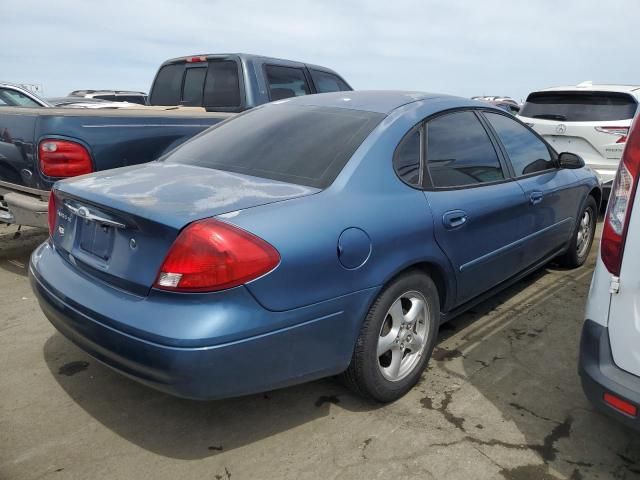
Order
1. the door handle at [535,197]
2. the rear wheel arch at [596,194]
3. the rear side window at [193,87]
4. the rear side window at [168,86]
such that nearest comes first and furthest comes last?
the door handle at [535,197] → the rear wheel arch at [596,194] → the rear side window at [193,87] → the rear side window at [168,86]

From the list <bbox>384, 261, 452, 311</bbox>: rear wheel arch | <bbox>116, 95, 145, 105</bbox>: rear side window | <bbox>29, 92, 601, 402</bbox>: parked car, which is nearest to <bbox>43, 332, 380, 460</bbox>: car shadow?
<bbox>29, 92, 601, 402</bbox>: parked car

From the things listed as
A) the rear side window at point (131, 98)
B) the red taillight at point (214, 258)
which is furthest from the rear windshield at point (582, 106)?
the rear side window at point (131, 98)

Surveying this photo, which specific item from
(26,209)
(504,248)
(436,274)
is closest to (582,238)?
(504,248)

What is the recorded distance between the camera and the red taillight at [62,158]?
386 cm

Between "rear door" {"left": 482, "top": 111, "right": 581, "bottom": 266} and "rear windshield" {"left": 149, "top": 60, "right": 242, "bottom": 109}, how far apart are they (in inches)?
121

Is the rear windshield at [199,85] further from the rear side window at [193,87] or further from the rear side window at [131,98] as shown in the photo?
the rear side window at [131,98]

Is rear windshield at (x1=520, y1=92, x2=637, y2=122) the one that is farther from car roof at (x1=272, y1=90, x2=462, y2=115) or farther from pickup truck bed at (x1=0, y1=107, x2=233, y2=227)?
pickup truck bed at (x1=0, y1=107, x2=233, y2=227)

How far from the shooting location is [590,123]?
649 centimetres

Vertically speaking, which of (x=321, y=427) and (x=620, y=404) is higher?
(x=620, y=404)

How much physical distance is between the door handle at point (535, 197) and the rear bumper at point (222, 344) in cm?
179

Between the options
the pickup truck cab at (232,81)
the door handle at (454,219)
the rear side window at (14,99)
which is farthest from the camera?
the rear side window at (14,99)

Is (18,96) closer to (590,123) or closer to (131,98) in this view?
(131,98)

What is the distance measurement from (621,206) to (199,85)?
5.16 meters

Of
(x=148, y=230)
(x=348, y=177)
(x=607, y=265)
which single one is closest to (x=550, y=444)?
(x=607, y=265)
